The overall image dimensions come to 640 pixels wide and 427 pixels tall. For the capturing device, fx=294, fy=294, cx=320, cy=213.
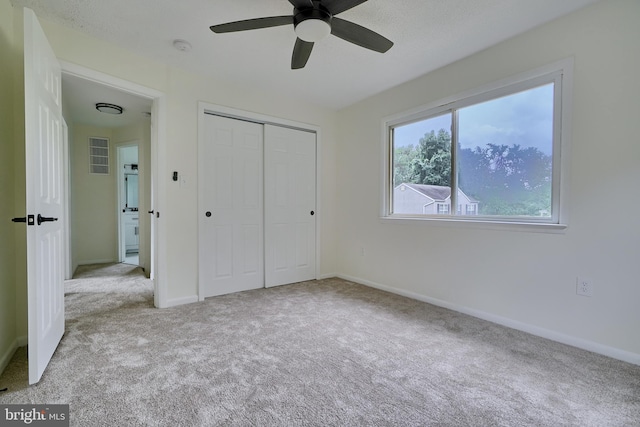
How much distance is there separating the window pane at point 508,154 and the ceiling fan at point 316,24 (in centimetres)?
133

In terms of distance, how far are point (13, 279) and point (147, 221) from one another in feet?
Result: 7.75

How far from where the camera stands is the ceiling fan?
1736mm

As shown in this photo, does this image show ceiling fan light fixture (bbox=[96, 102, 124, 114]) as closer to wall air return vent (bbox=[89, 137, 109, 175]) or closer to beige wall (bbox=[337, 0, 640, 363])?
wall air return vent (bbox=[89, 137, 109, 175])

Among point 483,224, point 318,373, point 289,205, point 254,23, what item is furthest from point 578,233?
point 289,205

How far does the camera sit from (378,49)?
214cm

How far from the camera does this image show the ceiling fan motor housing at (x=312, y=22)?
177cm

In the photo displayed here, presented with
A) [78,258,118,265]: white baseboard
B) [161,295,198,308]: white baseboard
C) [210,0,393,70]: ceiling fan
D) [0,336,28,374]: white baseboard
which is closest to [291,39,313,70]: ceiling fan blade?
[210,0,393,70]: ceiling fan

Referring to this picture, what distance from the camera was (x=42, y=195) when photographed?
→ 5.84 feet

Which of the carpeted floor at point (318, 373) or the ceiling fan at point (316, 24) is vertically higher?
the ceiling fan at point (316, 24)

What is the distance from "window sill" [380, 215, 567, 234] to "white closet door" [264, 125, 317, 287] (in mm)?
1143

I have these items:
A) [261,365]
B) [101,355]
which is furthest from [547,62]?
[101,355]

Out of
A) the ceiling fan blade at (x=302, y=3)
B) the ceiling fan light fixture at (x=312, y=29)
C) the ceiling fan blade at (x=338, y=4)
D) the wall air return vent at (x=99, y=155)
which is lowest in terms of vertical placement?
the wall air return vent at (x=99, y=155)

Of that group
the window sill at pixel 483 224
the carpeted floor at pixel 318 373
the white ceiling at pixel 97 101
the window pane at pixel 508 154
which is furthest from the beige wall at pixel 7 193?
the window pane at pixel 508 154

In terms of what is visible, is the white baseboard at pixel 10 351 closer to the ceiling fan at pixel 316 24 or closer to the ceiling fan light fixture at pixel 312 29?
the ceiling fan at pixel 316 24
